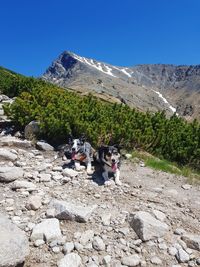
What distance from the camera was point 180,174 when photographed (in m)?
14.7

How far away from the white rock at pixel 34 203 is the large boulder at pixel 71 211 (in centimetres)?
38

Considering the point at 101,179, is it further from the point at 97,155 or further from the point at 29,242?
the point at 29,242

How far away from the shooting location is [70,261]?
8008 millimetres

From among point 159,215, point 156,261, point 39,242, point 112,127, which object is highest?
point 112,127

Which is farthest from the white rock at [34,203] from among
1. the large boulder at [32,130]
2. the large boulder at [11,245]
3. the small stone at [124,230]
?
the large boulder at [32,130]

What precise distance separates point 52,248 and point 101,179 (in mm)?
4189

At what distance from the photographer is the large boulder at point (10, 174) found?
11.6 m

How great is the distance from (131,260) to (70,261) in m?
1.33

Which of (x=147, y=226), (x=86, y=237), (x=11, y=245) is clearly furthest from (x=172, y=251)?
(x=11, y=245)

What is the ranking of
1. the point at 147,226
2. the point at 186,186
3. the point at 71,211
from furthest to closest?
the point at 186,186, the point at 71,211, the point at 147,226

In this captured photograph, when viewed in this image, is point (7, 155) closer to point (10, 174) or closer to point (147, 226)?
point (10, 174)

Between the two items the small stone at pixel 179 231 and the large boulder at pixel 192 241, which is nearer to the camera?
the large boulder at pixel 192 241

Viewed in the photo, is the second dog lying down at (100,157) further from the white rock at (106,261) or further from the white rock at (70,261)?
the white rock at (70,261)

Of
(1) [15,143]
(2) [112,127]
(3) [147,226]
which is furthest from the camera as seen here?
(2) [112,127]
